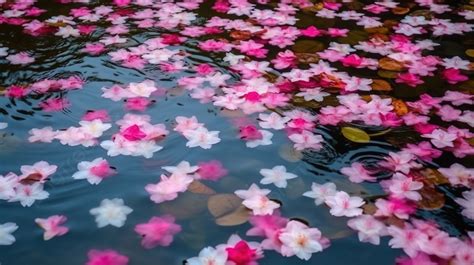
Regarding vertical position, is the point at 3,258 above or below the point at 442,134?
below

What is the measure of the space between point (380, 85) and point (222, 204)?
4.93 ft

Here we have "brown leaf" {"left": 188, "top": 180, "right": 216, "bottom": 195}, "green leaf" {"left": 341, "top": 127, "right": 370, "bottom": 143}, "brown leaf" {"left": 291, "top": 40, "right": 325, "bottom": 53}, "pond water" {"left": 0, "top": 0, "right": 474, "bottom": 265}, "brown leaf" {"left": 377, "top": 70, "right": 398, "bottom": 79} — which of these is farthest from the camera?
"brown leaf" {"left": 291, "top": 40, "right": 325, "bottom": 53}

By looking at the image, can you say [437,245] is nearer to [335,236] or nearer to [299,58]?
[335,236]

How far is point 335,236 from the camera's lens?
1.97 m

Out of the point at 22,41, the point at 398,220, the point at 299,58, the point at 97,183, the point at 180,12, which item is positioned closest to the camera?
the point at 398,220

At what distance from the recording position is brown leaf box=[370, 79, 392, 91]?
299cm

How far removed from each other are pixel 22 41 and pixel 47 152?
1.59 meters

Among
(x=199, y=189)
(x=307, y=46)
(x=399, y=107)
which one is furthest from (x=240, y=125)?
(x=307, y=46)

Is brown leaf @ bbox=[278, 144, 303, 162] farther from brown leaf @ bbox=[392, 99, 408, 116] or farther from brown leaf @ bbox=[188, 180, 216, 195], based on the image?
brown leaf @ bbox=[392, 99, 408, 116]

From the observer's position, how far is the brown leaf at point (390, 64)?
127 inches

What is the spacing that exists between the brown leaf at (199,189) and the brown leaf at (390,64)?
1721 mm

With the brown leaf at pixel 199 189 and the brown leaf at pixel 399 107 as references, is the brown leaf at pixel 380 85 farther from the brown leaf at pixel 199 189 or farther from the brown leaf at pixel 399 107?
the brown leaf at pixel 199 189

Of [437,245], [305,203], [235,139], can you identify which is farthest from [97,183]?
[437,245]

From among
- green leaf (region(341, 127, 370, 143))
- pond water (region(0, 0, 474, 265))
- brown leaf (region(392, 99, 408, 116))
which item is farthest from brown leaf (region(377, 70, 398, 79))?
green leaf (region(341, 127, 370, 143))
